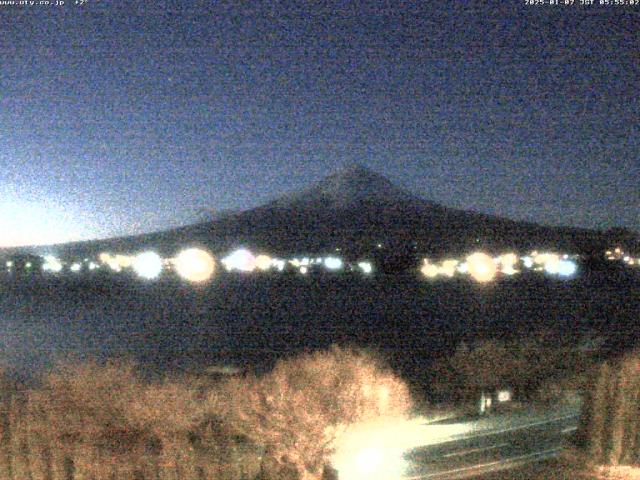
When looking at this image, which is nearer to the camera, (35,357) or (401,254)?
(35,357)

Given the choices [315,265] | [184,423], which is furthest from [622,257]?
[184,423]

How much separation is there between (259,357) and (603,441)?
10754 millimetres

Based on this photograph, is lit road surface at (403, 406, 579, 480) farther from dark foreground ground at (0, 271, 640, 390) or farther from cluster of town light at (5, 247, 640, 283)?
cluster of town light at (5, 247, 640, 283)

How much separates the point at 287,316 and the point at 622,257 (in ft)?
111

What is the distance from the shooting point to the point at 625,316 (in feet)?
105

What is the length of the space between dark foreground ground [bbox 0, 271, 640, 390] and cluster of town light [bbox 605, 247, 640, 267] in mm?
4512

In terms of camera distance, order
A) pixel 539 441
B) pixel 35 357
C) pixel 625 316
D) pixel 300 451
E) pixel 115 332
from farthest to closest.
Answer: pixel 625 316
pixel 115 332
pixel 35 357
pixel 539 441
pixel 300 451

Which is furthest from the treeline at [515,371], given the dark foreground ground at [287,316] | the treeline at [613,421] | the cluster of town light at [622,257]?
the cluster of town light at [622,257]

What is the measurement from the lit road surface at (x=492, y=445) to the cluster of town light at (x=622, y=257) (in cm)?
4580

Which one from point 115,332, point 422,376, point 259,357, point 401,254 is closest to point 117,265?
point 401,254

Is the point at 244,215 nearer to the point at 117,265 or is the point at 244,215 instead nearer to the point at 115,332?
the point at 117,265

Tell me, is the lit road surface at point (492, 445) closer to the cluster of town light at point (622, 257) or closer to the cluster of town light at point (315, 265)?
the cluster of town light at point (315, 265)

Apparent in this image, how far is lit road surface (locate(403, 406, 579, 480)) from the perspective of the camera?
11047mm

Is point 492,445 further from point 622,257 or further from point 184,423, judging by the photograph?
point 622,257
